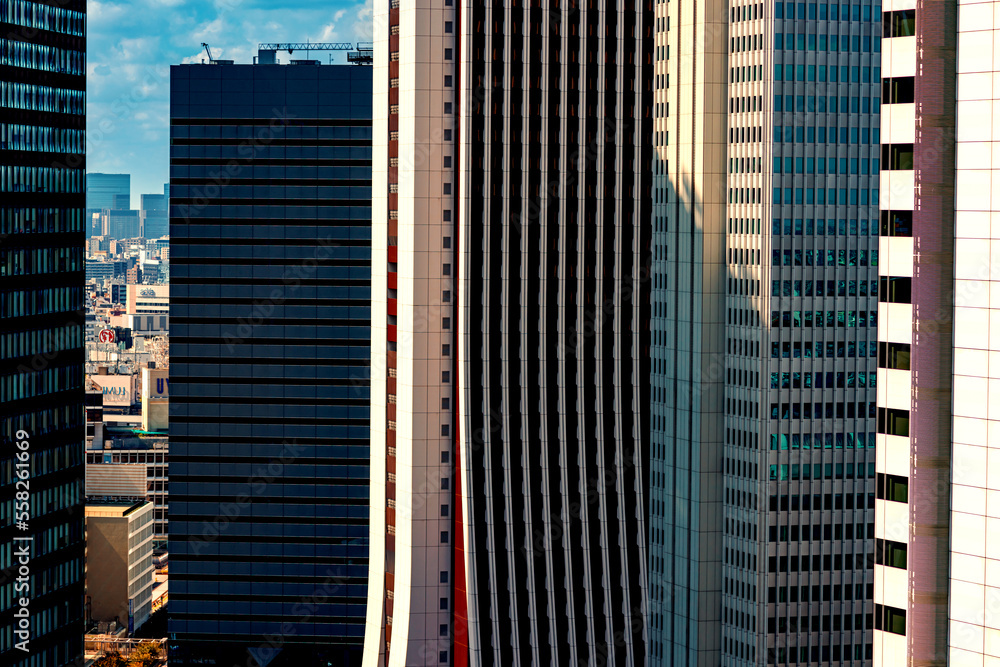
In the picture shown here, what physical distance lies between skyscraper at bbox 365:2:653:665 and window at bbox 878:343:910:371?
79864 millimetres

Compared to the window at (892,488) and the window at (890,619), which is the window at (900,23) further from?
the window at (890,619)

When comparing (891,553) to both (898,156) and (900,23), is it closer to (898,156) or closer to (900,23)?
(898,156)

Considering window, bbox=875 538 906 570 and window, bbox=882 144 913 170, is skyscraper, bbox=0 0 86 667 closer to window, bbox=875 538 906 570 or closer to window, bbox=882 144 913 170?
window, bbox=875 538 906 570

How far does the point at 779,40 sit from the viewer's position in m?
195

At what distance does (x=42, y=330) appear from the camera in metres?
170

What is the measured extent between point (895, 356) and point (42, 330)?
143m

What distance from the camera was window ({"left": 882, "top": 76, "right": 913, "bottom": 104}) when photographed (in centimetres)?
5722

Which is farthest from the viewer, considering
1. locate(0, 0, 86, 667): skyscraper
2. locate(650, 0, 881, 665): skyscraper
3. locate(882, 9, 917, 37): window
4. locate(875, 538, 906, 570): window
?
locate(650, 0, 881, 665): skyscraper

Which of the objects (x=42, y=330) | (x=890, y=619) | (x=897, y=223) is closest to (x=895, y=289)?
(x=897, y=223)

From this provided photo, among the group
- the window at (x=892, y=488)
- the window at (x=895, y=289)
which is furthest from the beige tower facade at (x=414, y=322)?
the window at (x=892, y=488)

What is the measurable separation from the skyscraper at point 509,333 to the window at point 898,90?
80.5m

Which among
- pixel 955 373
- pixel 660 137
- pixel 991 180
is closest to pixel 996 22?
pixel 991 180

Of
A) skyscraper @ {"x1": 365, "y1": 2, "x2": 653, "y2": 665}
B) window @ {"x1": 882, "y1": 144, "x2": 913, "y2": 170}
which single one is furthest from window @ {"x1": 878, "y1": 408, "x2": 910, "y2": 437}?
skyscraper @ {"x1": 365, "y1": 2, "x2": 653, "y2": 665}

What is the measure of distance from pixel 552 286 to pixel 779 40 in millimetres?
81793
